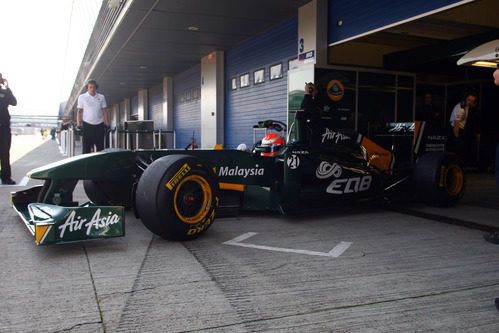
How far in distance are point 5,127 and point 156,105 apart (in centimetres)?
1893

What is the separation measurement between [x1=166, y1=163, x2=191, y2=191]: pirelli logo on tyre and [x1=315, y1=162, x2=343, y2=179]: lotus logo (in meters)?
1.91

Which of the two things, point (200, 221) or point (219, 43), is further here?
point (219, 43)

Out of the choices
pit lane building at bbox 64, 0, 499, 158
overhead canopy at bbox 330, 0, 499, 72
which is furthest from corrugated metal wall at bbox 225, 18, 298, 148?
overhead canopy at bbox 330, 0, 499, 72

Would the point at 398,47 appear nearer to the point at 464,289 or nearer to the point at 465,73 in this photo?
the point at 465,73

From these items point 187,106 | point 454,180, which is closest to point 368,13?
point 454,180

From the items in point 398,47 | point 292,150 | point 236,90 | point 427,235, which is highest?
point 398,47

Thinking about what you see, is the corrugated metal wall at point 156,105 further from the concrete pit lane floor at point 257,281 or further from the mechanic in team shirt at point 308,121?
the concrete pit lane floor at point 257,281

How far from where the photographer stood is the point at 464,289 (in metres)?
2.81

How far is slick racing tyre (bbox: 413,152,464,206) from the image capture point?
19.1 ft

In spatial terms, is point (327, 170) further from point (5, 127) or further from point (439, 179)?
point (5, 127)

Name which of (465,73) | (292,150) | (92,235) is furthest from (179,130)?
(92,235)

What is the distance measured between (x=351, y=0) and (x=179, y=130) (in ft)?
45.8

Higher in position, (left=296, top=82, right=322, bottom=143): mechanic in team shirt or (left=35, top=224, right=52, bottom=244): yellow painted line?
(left=296, top=82, right=322, bottom=143): mechanic in team shirt

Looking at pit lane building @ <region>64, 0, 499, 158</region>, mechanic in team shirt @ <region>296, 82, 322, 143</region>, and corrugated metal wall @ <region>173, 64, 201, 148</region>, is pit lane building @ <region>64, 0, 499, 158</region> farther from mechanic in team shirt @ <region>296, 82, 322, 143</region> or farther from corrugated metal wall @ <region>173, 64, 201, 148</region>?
mechanic in team shirt @ <region>296, 82, 322, 143</region>
